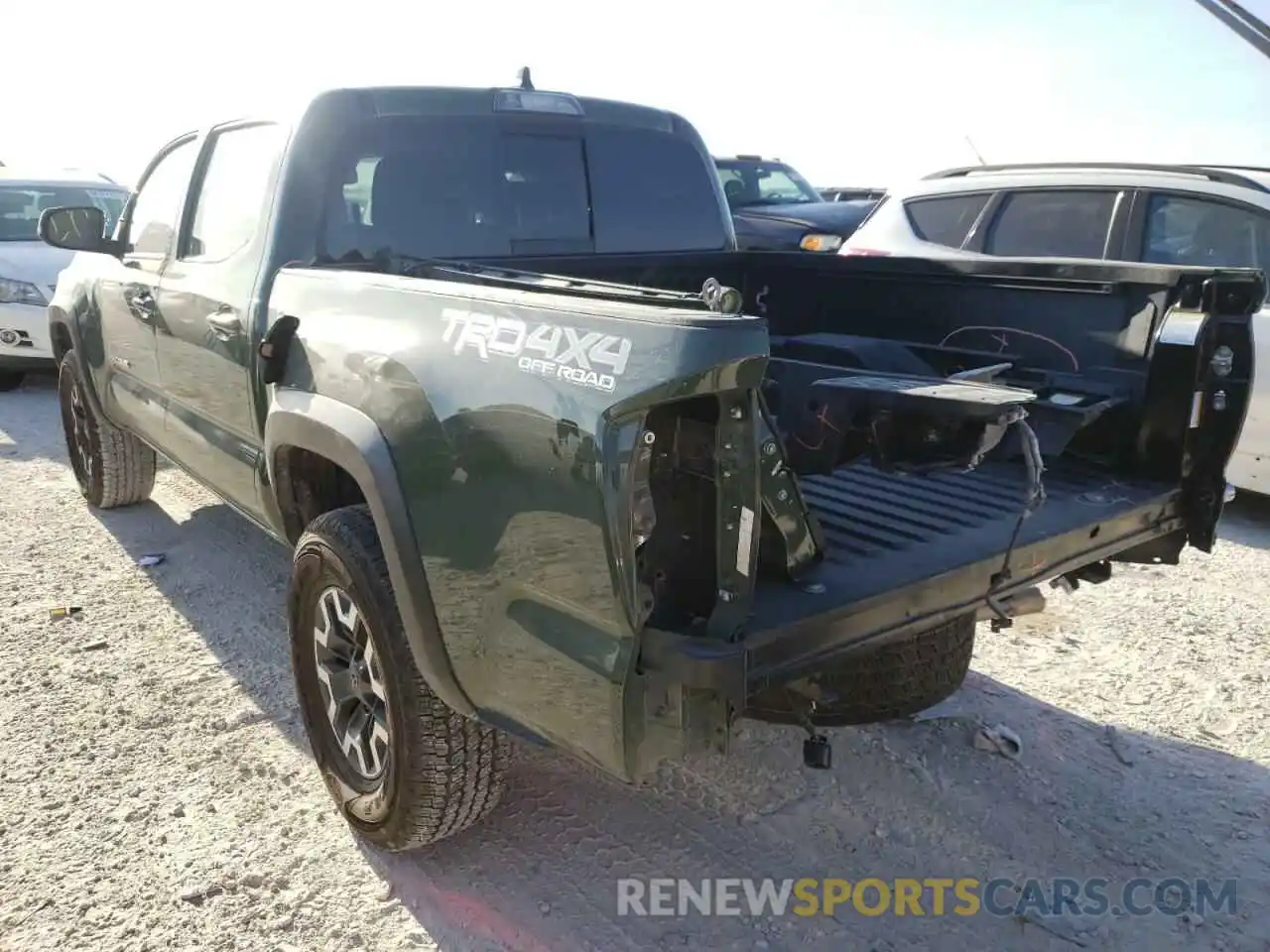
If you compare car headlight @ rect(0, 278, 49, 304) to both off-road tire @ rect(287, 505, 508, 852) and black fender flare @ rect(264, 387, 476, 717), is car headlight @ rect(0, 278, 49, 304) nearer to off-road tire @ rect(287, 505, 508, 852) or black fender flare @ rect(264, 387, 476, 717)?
off-road tire @ rect(287, 505, 508, 852)

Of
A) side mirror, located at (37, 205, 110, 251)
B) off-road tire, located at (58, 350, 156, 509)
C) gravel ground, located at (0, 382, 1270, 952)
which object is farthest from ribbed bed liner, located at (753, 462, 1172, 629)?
off-road tire, located at (58, 350, 156, 509)

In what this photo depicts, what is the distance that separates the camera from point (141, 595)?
467cm

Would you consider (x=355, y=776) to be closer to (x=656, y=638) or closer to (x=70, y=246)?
(x=656, y=638)

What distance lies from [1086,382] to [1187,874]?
57.4 inches

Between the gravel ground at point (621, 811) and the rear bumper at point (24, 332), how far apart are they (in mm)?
5430

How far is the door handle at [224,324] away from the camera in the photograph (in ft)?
11.0

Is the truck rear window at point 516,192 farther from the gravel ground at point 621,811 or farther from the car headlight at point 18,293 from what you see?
the car headlight at point 18,293

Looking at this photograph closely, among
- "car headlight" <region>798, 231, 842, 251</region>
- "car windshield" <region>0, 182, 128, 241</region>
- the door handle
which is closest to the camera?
the door handle

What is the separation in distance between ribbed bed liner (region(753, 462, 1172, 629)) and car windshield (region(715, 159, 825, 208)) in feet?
33.7

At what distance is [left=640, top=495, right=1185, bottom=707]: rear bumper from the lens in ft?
6.40

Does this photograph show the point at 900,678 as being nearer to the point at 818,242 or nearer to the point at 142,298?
the point at 142,298

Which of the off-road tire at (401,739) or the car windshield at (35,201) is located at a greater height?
the car windshield at (35,201)

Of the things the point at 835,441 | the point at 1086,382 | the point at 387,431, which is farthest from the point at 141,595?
the point at 1086,382

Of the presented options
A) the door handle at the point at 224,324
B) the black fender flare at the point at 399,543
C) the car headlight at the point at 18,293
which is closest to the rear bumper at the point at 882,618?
the black fender flare at the point at 399,543
